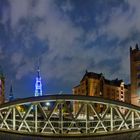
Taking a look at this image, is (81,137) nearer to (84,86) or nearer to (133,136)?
(133,136)

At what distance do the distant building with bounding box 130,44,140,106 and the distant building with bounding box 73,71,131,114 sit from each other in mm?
33508

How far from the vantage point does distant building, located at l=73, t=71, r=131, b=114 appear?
166562 millimetres

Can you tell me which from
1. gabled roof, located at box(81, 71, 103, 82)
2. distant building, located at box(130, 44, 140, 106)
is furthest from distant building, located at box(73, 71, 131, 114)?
distant building, located at box(130, 44, 140, 106)

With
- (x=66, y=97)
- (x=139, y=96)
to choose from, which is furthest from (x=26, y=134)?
(x=139, y=96)

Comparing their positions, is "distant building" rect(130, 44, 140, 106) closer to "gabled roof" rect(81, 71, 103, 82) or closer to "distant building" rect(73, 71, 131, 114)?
"distant building" rect(73, 71, 131, 114)

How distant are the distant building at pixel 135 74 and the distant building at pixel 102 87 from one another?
33.5 m

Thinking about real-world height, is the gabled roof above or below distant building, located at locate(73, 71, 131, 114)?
above

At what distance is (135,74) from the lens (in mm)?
130500

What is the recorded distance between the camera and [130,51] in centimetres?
13562

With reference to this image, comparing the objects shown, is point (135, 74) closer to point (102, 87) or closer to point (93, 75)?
point (102, 87)

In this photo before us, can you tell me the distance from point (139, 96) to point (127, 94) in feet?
153

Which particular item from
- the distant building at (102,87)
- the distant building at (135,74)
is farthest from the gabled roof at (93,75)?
the distant building at (135,74)

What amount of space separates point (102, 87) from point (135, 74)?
129 feet

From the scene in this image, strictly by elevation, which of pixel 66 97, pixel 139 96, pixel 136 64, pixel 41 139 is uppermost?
pixel 136 64
